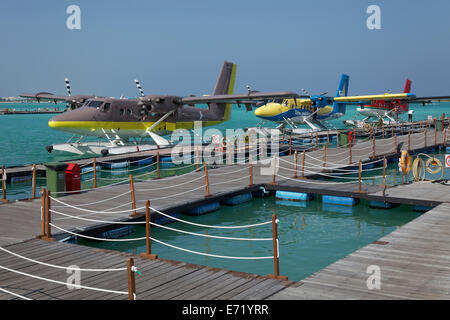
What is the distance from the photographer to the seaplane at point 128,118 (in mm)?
27578

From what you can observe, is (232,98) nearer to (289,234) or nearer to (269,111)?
(269,111)

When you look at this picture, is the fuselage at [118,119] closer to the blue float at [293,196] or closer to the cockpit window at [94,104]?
the cockpit window at [94,104]

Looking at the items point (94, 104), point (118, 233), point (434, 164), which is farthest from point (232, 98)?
point (118, 233)

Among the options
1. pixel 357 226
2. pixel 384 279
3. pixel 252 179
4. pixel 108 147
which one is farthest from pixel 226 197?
pixel 108 147

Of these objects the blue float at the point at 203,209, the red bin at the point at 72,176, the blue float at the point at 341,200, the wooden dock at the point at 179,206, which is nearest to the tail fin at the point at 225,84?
the wooden dock at the point at 179,206

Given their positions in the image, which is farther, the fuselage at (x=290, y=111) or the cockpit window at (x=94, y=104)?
the fuselage at (x=290, y=111)

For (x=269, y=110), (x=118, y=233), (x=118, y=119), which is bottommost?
(x=118, y=233)

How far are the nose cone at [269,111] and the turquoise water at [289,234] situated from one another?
85.0 ft

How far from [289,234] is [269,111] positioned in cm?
3048

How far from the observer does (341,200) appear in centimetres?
1686

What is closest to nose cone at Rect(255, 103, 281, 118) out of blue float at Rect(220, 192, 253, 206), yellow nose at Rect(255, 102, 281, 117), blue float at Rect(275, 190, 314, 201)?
yellow nose at Rect(255, 102, 281, 117)

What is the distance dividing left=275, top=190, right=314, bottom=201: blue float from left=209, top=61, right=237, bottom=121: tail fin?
67.1 ft

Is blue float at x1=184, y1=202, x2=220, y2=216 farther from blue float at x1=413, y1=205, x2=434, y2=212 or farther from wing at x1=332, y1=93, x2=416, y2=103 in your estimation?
wing at x1=332, y1=93, x2=416, y2=103
